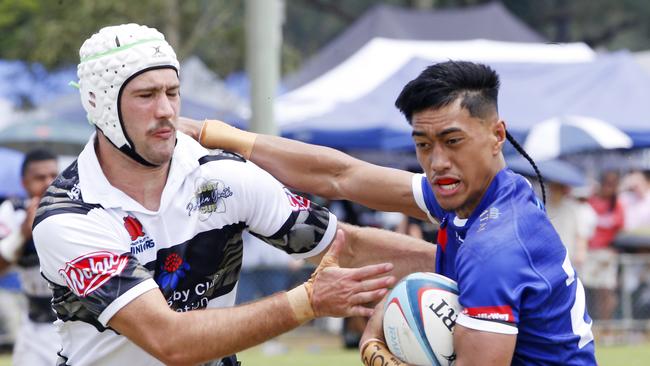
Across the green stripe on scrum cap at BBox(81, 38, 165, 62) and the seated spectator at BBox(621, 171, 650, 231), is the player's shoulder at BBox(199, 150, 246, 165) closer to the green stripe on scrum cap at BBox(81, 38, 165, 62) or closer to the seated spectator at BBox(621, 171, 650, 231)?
the green stripe on scrum cap at BBox(81, 38, 165, 62)

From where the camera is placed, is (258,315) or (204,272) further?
(204,272)

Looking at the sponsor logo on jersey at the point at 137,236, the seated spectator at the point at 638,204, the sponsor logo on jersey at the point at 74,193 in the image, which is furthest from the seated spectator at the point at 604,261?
the sponsor logo on jersey at the point at 74,193

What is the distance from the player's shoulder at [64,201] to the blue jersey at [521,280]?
63.7 inches

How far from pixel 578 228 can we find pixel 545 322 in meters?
10.4

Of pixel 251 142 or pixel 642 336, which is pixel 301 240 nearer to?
pixel 251 142

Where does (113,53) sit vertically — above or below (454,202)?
above

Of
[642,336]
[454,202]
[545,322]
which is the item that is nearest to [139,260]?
[454,202]

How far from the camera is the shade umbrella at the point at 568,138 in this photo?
50.9 feet

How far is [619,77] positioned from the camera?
58.4 feet

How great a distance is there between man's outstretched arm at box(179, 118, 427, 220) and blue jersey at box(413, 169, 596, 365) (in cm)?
118

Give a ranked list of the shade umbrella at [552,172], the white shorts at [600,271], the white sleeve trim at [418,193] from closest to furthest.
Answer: the white sleeve trim at [418,193], the shade umbrella at [552,172], the white shorts at [600,271]

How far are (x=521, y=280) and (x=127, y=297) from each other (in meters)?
1.63

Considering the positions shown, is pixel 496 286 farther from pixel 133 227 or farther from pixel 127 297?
pixel 133 227

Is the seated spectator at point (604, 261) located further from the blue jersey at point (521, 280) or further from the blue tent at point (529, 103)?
the blue jersey at point (521, 280)
